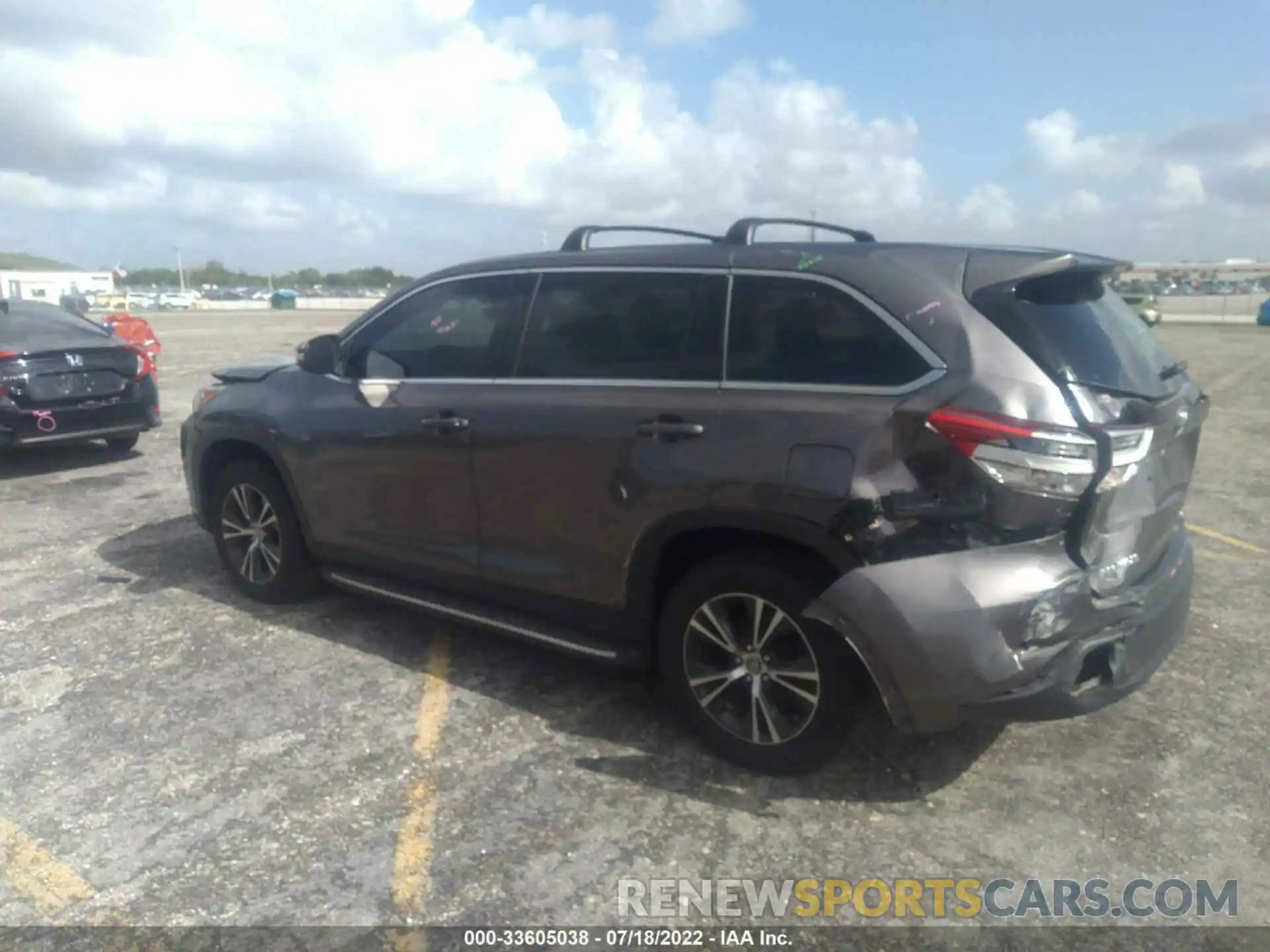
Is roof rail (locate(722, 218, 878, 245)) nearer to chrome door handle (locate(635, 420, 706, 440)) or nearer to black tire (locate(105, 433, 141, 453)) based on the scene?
chrome door handle (locate(635, 420, 706, 440))

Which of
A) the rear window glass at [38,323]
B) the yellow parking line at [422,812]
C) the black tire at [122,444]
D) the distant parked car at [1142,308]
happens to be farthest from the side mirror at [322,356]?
the black tire at [122,444]

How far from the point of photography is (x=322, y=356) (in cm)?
484

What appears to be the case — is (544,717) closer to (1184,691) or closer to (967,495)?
(967,495)

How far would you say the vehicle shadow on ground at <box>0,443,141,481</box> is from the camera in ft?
29.3

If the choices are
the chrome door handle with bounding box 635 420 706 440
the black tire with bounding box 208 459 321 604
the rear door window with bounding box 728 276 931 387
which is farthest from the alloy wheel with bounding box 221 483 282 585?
the rear door window with bounding box 728 276 931 387

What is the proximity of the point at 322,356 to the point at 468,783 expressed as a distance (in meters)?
2.30

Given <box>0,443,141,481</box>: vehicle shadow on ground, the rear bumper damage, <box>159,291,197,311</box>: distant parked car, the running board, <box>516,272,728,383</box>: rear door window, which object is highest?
<box>516,272,728,383</box>: rear door window

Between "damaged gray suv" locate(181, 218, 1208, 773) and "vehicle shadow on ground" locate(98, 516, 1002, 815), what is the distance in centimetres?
16

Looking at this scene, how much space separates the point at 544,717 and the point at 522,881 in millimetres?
1070

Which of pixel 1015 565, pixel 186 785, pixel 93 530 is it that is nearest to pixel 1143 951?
pixel 1015 565

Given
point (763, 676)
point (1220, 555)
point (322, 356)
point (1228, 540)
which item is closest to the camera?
point (763, 676)

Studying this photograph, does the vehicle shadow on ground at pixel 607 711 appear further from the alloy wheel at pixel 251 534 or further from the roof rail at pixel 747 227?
the roof rail at pixel 747 227

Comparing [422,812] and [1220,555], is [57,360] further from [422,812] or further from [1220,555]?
[1220,555]

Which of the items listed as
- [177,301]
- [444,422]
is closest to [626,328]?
[444,422]
